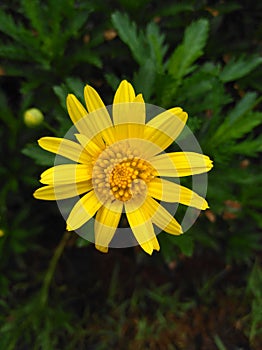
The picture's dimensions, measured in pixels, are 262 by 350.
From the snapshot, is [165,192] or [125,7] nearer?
[165,192]

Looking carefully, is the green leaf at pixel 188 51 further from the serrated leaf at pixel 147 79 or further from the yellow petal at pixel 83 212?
the yellow petal at pixel 83 212

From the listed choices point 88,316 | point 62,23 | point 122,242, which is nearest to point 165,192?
point 122,242

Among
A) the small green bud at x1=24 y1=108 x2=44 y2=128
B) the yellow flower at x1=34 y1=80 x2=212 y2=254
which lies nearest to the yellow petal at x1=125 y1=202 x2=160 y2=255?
the yellow flower at x1=34 y1=80 x2=212 y2=254

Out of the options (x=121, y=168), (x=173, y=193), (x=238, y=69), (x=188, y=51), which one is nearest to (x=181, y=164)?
(x=173, y=193)

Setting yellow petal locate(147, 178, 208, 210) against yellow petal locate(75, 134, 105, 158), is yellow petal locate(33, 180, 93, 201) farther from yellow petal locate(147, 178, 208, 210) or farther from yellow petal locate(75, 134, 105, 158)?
yellow petal locate(147, 178, 208, 210)

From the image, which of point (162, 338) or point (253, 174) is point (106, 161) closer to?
point (253, 174)

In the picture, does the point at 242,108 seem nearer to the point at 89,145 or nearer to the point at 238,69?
the point at 238,69

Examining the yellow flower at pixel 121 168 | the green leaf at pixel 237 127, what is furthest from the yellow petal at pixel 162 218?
the green leaf at pixel 237 127
